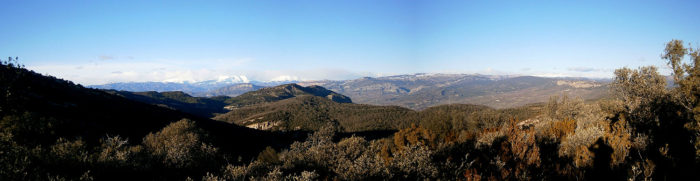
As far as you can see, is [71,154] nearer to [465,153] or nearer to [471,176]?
[471,176]

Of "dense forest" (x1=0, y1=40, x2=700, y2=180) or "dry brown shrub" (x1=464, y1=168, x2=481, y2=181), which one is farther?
"dense forest" (x1=0, y1=40, x2=700, y2=180)

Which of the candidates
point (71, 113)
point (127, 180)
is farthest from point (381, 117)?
point (127, 180)

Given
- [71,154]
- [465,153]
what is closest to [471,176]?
[465,153]

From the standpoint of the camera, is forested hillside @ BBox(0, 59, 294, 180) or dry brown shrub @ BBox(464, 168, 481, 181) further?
forested hillside @ BBox(0, 59, 294, 180)

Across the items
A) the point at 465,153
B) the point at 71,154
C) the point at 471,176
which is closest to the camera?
the point at 471,176

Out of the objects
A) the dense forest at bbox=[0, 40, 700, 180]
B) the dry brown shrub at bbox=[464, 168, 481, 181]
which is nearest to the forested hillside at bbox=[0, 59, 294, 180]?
the dense forest at bbox=[0, 40, 700, 180]

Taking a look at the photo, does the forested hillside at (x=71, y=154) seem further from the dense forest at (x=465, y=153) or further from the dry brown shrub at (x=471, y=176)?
the dry brown shrub at (x=471, y=176)

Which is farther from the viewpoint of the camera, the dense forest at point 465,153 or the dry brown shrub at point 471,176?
the dense forest at point 465,153

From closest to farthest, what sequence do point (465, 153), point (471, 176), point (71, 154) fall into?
point (471, 176) < point (71, 154) < point (465, 153)

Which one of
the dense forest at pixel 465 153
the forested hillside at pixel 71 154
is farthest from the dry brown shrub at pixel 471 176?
the forested hillside at pixel 71 154

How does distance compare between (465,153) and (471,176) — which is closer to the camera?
(471,176)

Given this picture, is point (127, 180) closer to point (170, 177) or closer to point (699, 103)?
point (170, 177)

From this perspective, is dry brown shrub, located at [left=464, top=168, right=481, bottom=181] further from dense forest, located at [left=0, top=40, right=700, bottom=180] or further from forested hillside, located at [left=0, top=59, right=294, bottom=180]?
forested hillside, located at [left=0, top=59, right=294, bottom=180]
